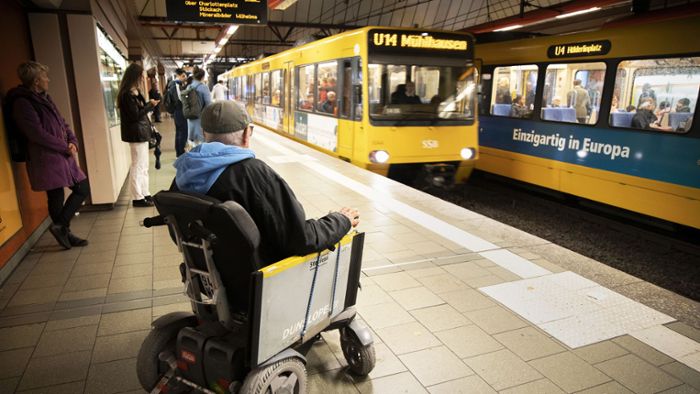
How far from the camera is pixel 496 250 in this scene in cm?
464

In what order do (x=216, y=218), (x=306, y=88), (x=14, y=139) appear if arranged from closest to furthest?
(x=216, y=218), (x=14, y=139), (x=306, y=88)

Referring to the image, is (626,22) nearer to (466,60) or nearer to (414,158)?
(466,60)

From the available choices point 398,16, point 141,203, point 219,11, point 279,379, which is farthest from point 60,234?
point 398,16

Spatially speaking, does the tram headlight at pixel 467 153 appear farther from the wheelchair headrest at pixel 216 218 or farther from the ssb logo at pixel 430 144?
the wheelchair headrest at pixel 216 218

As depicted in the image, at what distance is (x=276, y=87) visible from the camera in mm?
13328

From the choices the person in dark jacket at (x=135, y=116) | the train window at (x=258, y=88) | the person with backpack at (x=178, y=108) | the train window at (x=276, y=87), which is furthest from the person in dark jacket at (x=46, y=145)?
the train window at (x=258, y=88)

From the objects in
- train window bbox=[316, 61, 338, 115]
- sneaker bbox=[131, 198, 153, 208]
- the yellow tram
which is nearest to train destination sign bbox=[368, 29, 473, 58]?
the yellow tram

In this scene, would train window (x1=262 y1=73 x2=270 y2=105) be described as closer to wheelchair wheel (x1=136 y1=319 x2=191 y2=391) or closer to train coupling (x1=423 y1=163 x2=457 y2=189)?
train coupling (x1=423 y1=163 x2=457 y2=189)

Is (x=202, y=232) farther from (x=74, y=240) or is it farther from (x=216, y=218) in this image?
(x=74, y=240)

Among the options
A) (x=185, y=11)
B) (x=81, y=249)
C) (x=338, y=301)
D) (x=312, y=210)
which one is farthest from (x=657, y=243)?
(x=185, y=11)

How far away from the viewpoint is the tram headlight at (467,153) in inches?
316

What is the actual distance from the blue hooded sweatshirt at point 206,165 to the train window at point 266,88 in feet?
42.1

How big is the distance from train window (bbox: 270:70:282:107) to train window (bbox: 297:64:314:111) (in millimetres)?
2056

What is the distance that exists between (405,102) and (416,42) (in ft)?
3.15
